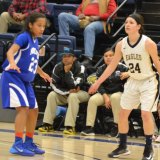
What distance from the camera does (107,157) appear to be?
7734 millimetres

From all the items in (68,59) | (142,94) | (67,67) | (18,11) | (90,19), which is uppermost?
(18,11)

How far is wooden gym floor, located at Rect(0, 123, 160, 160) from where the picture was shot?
755 cm

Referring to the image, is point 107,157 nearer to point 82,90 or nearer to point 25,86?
point 25,86

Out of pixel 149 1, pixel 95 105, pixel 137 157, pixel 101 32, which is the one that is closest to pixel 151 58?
pixel 137 157

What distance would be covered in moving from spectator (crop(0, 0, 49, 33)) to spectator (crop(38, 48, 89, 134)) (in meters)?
2.37

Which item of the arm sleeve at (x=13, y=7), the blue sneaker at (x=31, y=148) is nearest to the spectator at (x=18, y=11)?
the arm sleeve at (x=13, y=7)

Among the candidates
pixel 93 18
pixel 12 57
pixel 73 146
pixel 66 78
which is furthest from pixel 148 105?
pixel 93 18

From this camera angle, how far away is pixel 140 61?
7535 millimetres

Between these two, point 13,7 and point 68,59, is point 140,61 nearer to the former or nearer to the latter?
point 68,59

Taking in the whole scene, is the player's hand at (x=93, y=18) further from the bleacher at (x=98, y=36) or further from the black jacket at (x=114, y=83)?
the black jacket at (x=114, y=83)

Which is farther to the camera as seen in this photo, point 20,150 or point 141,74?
point 141,74

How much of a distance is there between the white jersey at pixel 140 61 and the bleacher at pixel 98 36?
163 inches

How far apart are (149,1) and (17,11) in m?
2.70

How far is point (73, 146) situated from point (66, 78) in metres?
2.21
